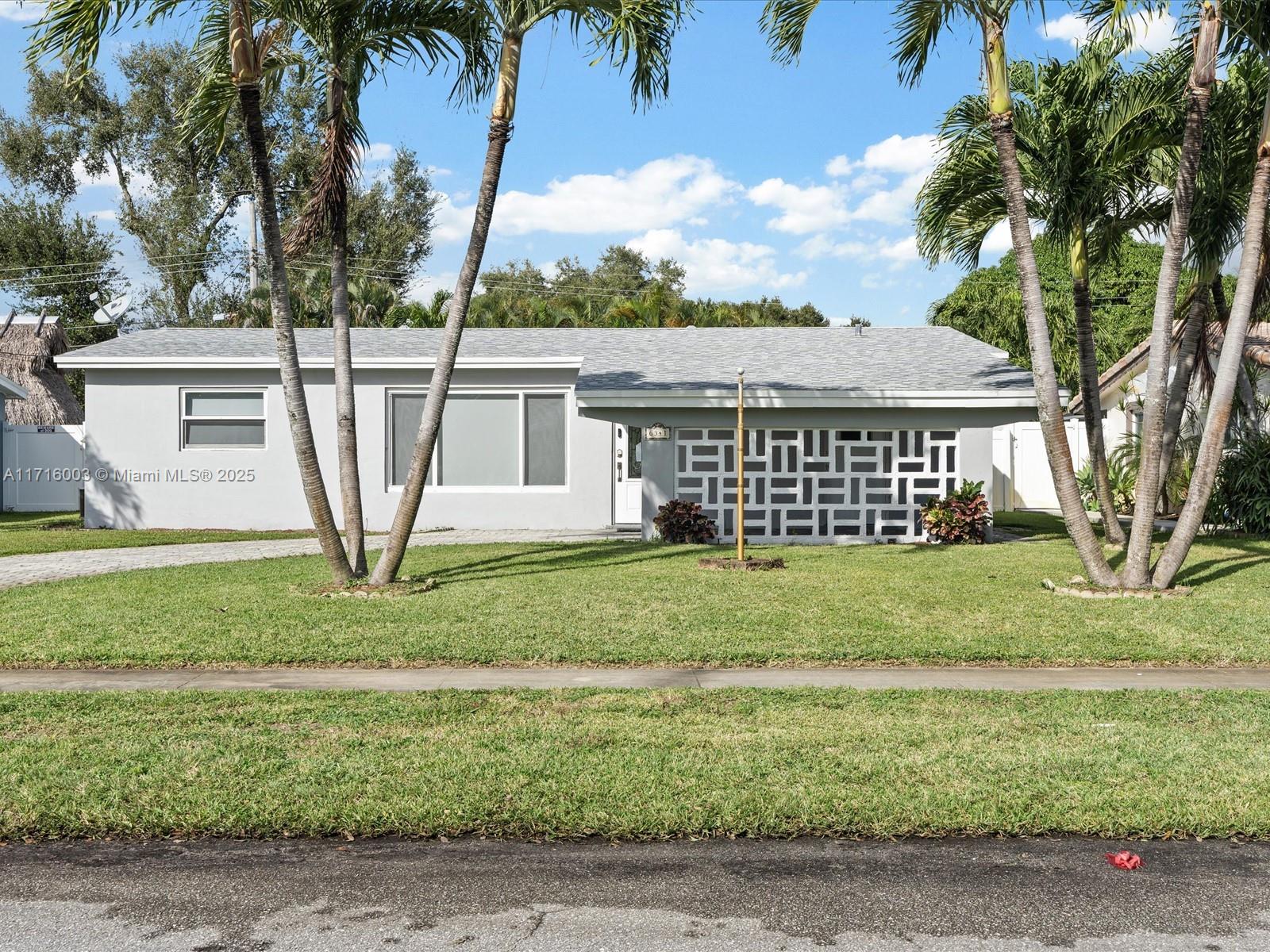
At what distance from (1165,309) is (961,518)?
222 inches

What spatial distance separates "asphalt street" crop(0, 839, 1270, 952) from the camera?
3717 mm

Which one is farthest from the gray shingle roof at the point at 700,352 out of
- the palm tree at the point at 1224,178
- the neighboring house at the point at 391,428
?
the palm tree at the point at 1224,178

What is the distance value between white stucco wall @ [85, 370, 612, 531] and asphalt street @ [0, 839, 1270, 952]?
14.6 m

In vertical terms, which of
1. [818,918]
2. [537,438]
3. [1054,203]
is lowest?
[818,918]

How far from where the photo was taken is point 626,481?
19438 mm

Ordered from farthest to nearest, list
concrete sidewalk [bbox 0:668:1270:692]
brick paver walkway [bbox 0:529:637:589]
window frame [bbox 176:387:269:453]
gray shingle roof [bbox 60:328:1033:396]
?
window frame [bbox 176:387:269:453], gray shingle roof [bbox 60:328:1033:396], brick paver walkway [bbox 0:529:637:589], concrete sidewalk [bbox 0:668:1270:692]

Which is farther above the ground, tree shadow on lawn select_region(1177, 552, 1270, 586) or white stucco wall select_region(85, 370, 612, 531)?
white stucco wall select_region(85, 370, 612, 531)

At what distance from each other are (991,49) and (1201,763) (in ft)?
25.9

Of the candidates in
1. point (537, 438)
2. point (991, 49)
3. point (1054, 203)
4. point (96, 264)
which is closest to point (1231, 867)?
point (991, 49)

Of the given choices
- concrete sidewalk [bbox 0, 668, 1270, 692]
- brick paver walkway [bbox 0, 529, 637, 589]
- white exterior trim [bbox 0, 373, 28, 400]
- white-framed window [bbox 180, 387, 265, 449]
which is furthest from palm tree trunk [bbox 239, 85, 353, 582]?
white exterior trim [bbox 0, 373, 28, 400]

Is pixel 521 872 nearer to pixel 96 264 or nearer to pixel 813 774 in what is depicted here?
pixel 813 774

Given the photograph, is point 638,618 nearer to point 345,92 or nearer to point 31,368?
point 345,92

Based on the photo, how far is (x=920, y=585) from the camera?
37.8 feet

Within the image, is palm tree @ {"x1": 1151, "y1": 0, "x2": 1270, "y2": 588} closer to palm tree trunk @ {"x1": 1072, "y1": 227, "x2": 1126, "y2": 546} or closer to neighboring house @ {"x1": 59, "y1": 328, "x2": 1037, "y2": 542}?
palm tree trunk @ {"x1": 1072, "y1": 227, "x2": 1126, "y2": 546}
